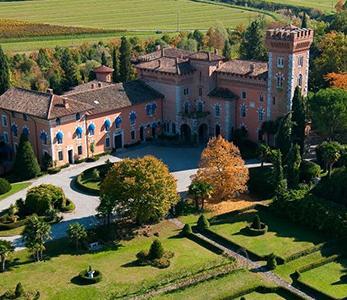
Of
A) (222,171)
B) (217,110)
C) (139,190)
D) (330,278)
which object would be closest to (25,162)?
(139,190)

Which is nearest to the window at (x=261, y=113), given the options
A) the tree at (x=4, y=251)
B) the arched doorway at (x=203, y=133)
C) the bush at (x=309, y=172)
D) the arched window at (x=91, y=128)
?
the arched doorway at (x=203, y=133)

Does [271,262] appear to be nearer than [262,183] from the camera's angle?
Yes

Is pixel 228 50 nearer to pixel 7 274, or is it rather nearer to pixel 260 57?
pixel 260 57

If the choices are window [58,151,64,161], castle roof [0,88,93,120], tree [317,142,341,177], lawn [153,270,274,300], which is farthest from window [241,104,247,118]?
lawn [153,270,274,300]

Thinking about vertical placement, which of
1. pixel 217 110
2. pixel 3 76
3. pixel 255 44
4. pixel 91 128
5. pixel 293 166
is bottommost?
pixel 293 166

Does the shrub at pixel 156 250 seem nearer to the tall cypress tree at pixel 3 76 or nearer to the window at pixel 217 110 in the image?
the window at pixel 217 110

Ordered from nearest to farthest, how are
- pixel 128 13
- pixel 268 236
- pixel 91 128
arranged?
pixel 268 236, pixel 91 128, pixel 128 13

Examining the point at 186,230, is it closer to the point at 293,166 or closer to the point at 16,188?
the point at 293,166
